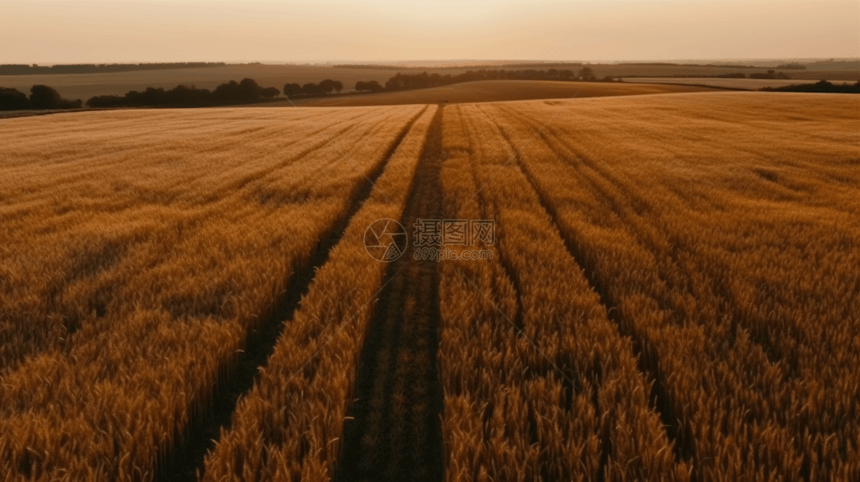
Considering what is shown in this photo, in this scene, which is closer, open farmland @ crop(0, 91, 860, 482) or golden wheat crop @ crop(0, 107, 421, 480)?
open farmland @ crop(0, 91, 860, 482)

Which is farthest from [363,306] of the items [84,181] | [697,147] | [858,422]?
[697,147]

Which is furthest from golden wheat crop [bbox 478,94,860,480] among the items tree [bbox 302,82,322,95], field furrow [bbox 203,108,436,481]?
tree [bbox 302,82,322,95]

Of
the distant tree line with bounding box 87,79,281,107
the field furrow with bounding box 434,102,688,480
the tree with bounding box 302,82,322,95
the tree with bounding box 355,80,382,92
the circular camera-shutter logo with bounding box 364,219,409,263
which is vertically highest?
the tree with bounding box 355,80,382,92

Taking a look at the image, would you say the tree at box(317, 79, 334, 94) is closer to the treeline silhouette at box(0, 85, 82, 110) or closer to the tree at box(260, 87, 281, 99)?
the tree at box(260, 87, 281, 99)

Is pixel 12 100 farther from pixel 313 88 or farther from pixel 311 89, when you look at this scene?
pixel 313 88

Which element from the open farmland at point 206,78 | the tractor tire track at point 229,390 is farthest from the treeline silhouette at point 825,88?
the tractor tire track at point 229,390

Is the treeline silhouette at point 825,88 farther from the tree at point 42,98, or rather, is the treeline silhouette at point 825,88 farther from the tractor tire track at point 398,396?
the tree at point 42,98
